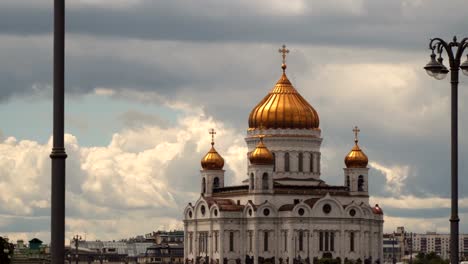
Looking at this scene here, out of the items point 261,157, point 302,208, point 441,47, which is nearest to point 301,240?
point 302,208

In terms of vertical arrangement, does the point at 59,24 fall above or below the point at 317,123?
below

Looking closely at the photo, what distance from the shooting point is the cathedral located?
498ft

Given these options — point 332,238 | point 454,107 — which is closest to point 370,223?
point 332,238

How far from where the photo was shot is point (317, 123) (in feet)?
516

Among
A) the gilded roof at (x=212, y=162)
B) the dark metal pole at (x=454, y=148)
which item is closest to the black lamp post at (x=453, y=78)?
the dark metal pole at (x=454, y=148)

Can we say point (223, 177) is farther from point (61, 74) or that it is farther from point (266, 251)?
point (61, 74)

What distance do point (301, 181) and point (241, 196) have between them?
5355 mm

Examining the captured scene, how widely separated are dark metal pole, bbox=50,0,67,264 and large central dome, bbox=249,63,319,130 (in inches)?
5009

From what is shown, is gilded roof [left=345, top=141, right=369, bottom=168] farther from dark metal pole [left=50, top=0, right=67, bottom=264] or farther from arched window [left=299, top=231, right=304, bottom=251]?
dark metal pole [left=50, top=0, right=67, bottom=264]

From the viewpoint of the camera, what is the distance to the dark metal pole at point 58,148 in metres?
27.9

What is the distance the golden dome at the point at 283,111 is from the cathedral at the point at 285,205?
0.09 meters

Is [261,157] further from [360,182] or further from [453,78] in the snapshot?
[453,78]

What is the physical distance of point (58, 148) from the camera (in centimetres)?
2803

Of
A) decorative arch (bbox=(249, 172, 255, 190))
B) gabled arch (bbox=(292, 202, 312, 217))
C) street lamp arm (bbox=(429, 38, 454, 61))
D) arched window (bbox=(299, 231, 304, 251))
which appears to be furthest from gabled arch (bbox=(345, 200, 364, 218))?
street lamp arm (bbox=(429, 38, 454, 61))
